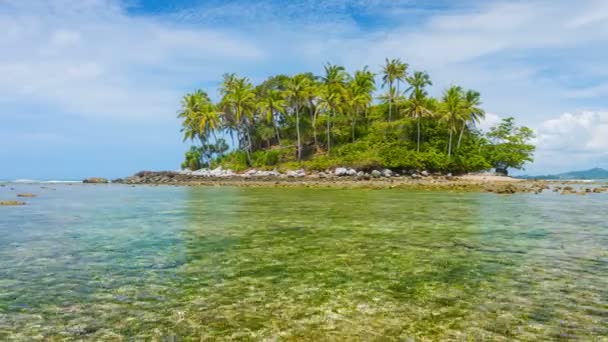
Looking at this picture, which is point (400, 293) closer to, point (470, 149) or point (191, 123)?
point (470, 149)

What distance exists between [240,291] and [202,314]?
4.25ft

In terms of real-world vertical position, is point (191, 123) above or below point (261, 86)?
below

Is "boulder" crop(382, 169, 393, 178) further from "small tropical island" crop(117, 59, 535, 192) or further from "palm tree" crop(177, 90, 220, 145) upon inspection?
"palm tree" crop(177, 90, 220, 145)

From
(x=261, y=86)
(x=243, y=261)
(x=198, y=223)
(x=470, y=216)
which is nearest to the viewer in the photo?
(x=243, y=261)

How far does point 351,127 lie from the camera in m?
78.6

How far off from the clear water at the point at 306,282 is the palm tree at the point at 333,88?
175ft

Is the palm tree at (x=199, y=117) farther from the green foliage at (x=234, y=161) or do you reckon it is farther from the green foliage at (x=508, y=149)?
the green foliage at (x=508, y=149)

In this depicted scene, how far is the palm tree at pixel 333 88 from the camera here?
224ft

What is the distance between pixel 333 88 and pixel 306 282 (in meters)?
64.8

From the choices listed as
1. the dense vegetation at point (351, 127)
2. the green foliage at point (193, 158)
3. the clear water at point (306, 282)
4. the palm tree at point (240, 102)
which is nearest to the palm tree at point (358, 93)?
the dense vegetation at point (351, 127)

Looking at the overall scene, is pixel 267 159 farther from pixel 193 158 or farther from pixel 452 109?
pixel 452 109

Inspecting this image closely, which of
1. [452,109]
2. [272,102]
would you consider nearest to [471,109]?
[452,109]

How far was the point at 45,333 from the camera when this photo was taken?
5719 millimetres

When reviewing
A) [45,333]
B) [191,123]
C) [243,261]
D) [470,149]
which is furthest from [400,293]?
[191,123]
